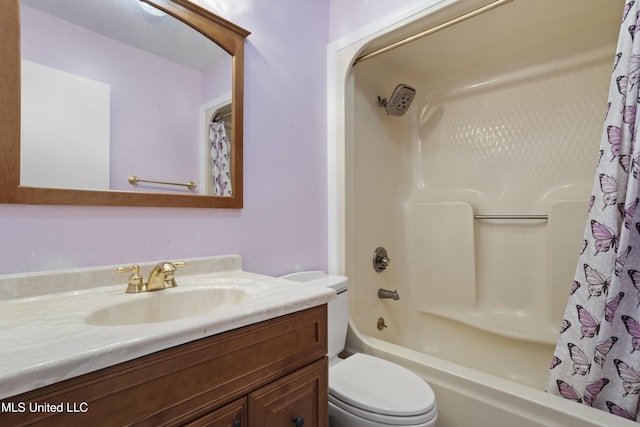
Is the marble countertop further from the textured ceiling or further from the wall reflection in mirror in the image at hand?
the textured ceiling

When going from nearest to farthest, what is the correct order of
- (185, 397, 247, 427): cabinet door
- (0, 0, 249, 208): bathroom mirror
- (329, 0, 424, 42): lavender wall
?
(185, 397, 247, 427): cabinet door < (0, 0, 249, 208): bathroom mirror < (329, 0, 424, 42): lavender wall

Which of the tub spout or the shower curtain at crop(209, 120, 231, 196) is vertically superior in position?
the shower curtain at crop(209, 120, 231, 196)

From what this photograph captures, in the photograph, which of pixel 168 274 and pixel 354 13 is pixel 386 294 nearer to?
pixel 168 274

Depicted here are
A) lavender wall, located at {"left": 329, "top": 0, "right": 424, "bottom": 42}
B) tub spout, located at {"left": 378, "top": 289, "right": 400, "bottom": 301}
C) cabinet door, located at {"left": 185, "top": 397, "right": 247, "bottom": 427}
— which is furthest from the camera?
tub spout, located at {"left": 378, "top": 289, "right": 400, "bottom": 301}

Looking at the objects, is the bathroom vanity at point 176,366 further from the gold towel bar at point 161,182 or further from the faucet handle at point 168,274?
the gold towel bar at point 161,182

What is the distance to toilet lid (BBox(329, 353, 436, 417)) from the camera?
38.8 inches

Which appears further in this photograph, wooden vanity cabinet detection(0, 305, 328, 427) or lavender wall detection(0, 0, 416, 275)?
lavender wall detection(0, 0, 416, 275)

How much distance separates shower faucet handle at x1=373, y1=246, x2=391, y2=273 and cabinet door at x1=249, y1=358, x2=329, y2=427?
3.64 feet

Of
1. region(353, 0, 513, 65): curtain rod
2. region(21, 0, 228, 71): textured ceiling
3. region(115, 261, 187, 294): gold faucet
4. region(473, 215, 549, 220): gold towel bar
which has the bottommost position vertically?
region(115, 261, 187, 294): gold faucet

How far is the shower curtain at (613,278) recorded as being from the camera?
95 cm

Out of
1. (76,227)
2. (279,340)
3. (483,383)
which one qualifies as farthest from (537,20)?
(76,227)

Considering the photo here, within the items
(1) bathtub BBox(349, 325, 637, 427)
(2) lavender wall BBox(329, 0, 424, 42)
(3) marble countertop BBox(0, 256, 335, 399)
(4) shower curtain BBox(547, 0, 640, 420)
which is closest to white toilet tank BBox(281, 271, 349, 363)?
(1) bathtub BBox(349, 325, 637, 427)

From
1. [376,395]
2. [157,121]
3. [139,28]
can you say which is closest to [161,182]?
[157,121]

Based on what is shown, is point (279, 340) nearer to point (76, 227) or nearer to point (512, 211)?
point (76, 227)
